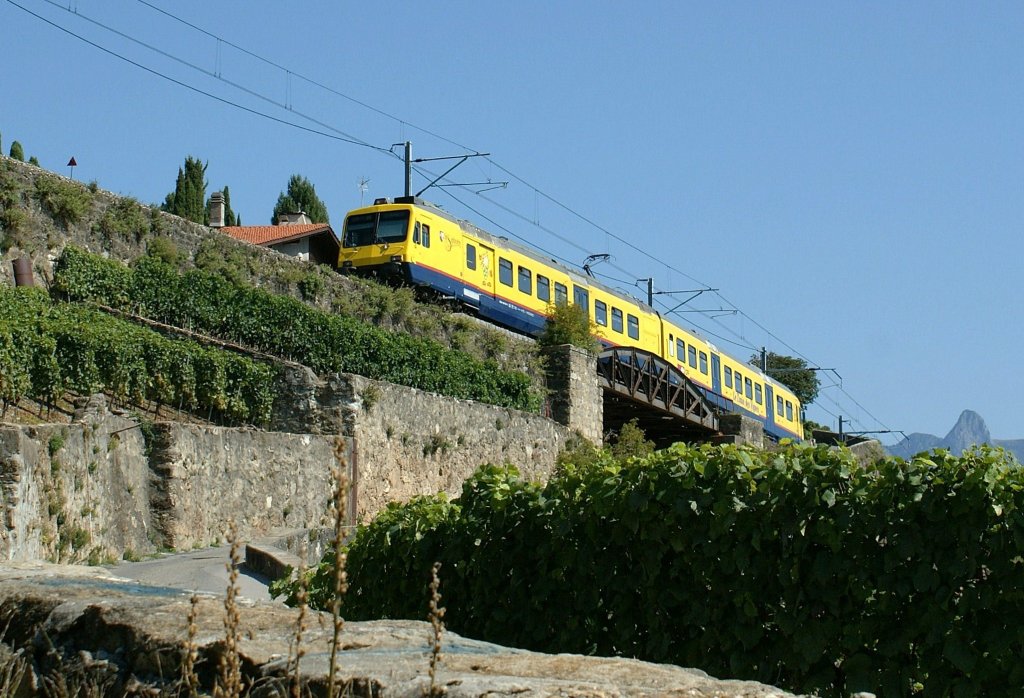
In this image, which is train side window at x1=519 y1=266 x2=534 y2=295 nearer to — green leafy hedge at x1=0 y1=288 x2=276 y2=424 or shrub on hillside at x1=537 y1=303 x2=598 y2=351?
shrub on hillside at x1=537 y1=303 x2=598 y2=351

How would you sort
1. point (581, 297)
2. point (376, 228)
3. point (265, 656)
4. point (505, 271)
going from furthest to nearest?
point (581, 297) < point (505, 271) < point (376, 228) < point (265, 656)

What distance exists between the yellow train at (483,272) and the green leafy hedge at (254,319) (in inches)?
145

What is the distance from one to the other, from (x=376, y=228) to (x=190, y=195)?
3544 centimetres

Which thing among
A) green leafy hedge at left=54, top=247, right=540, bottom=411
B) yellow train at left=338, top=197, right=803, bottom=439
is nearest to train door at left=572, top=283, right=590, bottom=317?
yellow train at left=338, top=197, right=803, bottom=439

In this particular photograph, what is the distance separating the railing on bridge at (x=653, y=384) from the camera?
34.0 meters

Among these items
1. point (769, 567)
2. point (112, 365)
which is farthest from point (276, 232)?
point (769, 567)

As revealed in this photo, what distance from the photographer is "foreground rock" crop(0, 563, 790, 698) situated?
3691mm

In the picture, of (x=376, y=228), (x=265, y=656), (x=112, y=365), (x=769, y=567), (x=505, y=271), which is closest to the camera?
(x=265, y=656)

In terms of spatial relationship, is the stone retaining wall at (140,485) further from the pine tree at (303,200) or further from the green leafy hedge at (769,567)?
the pine tree at (303,200)

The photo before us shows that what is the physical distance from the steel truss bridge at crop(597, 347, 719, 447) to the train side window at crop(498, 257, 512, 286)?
10.8 feet

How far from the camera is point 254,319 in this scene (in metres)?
23.9

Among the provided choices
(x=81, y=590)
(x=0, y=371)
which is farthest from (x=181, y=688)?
(x=0, y=371)

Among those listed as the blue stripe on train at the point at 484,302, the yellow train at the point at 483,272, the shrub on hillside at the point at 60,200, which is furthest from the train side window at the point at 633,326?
the shrub on hillside at the point at 60,200

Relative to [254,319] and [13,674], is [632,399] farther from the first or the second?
[13,674]
